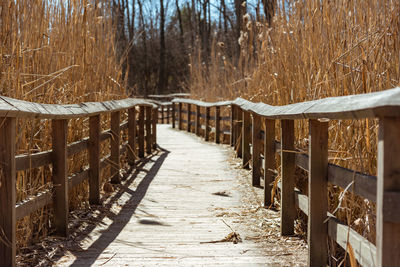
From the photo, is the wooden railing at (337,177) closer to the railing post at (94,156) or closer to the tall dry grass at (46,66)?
the railing post at (94,156)

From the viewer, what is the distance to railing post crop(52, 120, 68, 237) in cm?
298

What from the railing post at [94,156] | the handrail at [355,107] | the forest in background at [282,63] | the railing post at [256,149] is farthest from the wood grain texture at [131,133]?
the handrail at [355,107]

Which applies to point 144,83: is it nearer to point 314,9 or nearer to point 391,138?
point 314,9

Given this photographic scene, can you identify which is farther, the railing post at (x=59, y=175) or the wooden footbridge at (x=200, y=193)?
the railing post at (x=59, y=175)

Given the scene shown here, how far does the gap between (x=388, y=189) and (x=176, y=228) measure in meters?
2.08

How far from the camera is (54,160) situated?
2982 millimetres

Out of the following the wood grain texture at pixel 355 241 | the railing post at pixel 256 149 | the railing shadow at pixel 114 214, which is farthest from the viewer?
the railing post at pixel 256 149

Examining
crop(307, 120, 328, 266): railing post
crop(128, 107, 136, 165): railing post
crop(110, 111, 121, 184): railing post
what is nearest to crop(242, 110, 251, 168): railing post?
crop(128, 107, 136, 165): railing post

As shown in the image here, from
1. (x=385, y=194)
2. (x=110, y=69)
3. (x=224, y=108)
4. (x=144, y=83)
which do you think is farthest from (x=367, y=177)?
(x=144, y=83)

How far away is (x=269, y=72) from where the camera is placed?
465cm

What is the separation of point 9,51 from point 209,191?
2.46 metres

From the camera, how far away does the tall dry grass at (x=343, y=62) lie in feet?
7.88

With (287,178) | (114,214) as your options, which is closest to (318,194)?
(287,178)

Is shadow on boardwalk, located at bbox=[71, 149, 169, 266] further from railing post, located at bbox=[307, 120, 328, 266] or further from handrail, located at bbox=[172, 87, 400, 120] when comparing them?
handrail, located at bbox=[172, 87, 400, 120]
